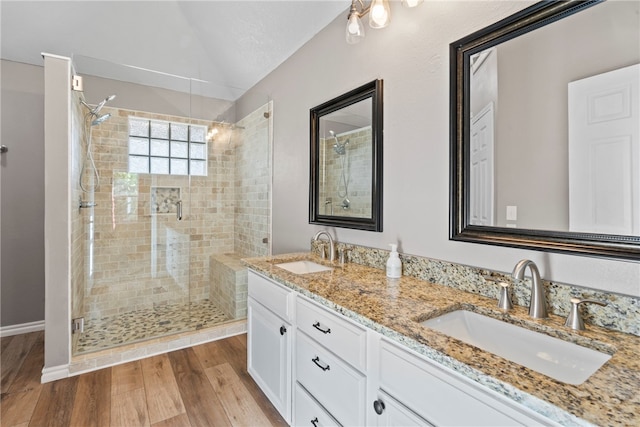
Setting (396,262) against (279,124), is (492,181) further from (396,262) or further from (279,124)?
(279,124)

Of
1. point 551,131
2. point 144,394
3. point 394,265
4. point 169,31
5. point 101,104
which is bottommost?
point 144,394

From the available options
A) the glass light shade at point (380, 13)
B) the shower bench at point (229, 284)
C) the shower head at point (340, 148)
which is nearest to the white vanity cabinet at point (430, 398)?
the shower head at point (340, 148)

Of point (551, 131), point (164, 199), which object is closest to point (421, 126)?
point (551, 131)

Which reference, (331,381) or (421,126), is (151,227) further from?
(421,126)

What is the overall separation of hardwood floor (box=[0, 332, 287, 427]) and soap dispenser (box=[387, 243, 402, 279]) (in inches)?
40.7

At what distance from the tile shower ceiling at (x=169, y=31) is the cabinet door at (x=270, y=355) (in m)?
2.09

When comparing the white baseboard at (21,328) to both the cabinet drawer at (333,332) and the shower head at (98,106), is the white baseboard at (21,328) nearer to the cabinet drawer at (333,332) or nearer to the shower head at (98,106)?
the shower head at (98,106)

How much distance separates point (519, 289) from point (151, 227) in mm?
3213

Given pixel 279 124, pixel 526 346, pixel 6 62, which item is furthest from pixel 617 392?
pixel 6 62

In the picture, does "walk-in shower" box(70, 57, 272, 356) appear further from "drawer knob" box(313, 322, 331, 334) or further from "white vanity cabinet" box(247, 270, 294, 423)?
"drawer knob" box(313, 322, 331, 334)

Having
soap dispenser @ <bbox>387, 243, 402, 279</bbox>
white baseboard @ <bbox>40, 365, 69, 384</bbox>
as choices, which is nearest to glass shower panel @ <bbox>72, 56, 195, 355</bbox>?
white baseboard @ <bbox>40, 365, 69, 384</bbox>

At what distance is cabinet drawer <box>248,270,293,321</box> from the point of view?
1.54 m

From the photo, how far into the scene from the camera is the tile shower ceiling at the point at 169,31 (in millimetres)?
2305

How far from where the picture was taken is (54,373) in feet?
6.73
